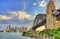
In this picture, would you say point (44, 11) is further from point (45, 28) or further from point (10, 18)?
point (10, 18)

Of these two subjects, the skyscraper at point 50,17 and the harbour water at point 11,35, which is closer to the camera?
the harbour water at point 11,35

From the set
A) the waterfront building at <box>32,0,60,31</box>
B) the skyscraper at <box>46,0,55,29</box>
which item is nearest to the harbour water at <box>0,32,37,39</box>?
the waterfront building at <box>32,0,60,31</box>

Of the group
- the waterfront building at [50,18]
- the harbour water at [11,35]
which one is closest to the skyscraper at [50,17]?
the waterfront building at [50,18]

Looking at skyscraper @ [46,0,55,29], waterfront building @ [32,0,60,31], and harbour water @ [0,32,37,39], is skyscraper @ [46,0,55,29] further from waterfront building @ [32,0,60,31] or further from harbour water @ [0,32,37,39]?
harbour water @ [0,32,37,39]

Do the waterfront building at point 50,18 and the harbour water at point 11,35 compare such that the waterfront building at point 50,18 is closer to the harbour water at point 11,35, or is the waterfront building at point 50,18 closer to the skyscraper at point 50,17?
the skyscraper at point 50,17

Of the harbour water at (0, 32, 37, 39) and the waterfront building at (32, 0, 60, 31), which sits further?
the waterfront building at (32, 0, 60, 31)

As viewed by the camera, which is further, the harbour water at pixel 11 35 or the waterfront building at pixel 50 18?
the waterfront building at pixel 50 18

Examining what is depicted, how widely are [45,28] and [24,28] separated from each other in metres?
0.86

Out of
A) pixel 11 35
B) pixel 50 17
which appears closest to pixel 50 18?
pixel 50 17

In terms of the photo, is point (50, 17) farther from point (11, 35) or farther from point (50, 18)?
point (11, 35)

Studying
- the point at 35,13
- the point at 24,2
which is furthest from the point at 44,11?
the point at 24,2

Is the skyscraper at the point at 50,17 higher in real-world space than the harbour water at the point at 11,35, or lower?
higher

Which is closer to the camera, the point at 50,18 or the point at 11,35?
the point at 11,35

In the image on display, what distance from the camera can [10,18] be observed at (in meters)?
8.29
